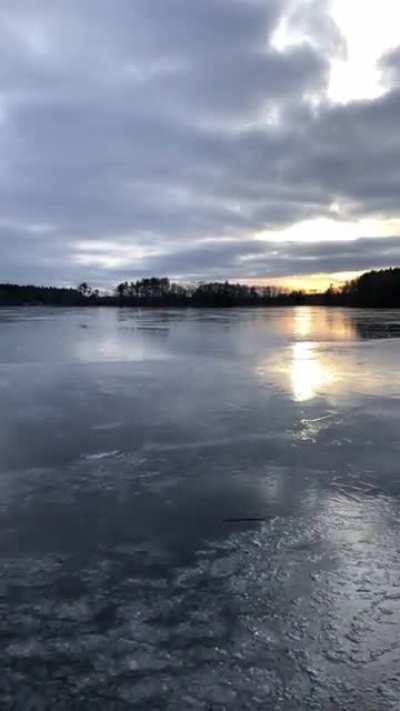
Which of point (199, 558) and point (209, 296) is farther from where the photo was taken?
point (209, 296)

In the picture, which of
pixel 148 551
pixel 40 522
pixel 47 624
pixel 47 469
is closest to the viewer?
pixel 47 624

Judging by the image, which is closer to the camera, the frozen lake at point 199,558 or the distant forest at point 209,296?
the frozen lake at point 199,558

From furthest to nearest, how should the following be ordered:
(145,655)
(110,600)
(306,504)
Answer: (306,504), (110,600), (145,655)

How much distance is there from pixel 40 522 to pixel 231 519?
1240mm

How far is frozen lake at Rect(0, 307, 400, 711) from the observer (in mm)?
2002

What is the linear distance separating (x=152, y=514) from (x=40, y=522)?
72 cm

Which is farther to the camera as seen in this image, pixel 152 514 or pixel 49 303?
pixel 49 303

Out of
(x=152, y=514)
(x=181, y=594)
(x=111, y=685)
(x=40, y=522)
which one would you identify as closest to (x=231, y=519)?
(x=152, y=514)

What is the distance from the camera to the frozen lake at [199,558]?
2002 mm

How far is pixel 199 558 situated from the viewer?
9.60ft

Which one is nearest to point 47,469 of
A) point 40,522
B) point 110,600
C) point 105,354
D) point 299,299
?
point 40,522

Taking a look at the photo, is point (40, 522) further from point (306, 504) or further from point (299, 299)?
point (299, 299)

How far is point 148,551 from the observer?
302 centimetres

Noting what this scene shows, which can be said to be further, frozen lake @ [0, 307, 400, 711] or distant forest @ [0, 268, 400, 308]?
distant forest @ [0, 268, 400, 308]
